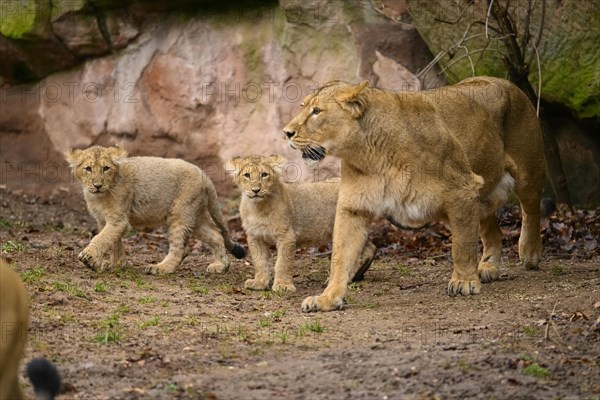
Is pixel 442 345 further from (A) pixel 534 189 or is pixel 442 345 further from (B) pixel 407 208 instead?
(A) pixel 534 189

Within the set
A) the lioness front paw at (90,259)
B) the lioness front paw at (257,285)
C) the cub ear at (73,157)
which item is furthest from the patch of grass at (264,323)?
the cub ear at (73,157)

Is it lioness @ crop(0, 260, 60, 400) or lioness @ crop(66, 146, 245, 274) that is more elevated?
lioness @ crop(0, 260, 60, 400)

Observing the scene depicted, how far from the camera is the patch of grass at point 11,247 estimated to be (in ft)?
36.7

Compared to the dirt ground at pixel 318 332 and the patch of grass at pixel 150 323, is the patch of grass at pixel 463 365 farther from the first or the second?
the patch of grass at pixel 150 323

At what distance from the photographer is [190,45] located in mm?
16031

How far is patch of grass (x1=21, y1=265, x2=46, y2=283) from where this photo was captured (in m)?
9.50

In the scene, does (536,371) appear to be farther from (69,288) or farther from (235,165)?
(235,165)

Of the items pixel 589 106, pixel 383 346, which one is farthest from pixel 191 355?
pixel 589 106

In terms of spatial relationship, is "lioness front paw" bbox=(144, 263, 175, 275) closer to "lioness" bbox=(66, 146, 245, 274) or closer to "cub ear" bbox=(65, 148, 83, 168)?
"lioness" bbox=(66, 146, 245, 274)

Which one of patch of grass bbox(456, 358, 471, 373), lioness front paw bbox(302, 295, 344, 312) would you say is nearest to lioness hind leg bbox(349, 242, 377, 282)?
lioness front paw bbox(302, 295, 344, 312)

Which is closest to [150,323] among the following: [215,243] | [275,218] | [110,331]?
[110,331]

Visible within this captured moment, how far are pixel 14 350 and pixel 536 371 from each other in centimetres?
304

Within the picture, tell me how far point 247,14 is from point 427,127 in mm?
6992

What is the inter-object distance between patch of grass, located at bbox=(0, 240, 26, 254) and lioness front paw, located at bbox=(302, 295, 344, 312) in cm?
364
